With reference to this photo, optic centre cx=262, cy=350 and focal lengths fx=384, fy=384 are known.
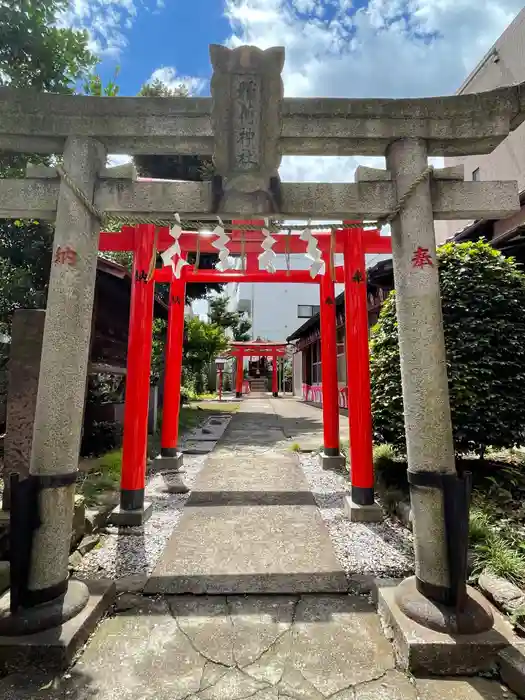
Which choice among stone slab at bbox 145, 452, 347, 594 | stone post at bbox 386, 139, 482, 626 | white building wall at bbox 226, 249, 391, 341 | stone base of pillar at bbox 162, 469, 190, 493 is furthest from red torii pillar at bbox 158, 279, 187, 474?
white building wall at bbox 226, 249, 391, 341

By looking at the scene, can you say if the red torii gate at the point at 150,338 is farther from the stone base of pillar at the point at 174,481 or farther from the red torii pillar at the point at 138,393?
the stone base of pillar at the point at 174,481

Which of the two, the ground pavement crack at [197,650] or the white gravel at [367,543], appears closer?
the ground pavement crack at [197,650]

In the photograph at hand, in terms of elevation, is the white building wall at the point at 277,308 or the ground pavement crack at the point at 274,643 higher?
the white building wall at the point at 277,308

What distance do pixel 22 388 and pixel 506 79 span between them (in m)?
13.9

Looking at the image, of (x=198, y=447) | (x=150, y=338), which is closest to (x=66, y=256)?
(x=150, y=338)

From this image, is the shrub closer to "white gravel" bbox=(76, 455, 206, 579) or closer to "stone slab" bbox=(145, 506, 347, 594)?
"white gravel" bbox=(76, 455, 206, 579)

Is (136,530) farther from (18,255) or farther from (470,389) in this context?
(18,255)

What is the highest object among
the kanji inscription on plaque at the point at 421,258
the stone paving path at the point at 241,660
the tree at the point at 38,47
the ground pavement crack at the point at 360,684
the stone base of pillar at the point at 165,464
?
the tree at the point at 38,47

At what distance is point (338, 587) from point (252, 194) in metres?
3.20

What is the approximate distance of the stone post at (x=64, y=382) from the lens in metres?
2.55

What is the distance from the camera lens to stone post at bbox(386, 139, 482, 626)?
2.59 metres

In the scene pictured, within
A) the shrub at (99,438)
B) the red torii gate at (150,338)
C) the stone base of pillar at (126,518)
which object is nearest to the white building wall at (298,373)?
the shrub at (99,438)

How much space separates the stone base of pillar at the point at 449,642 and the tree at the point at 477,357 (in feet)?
8.58

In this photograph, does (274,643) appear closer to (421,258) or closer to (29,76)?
(421,258)
